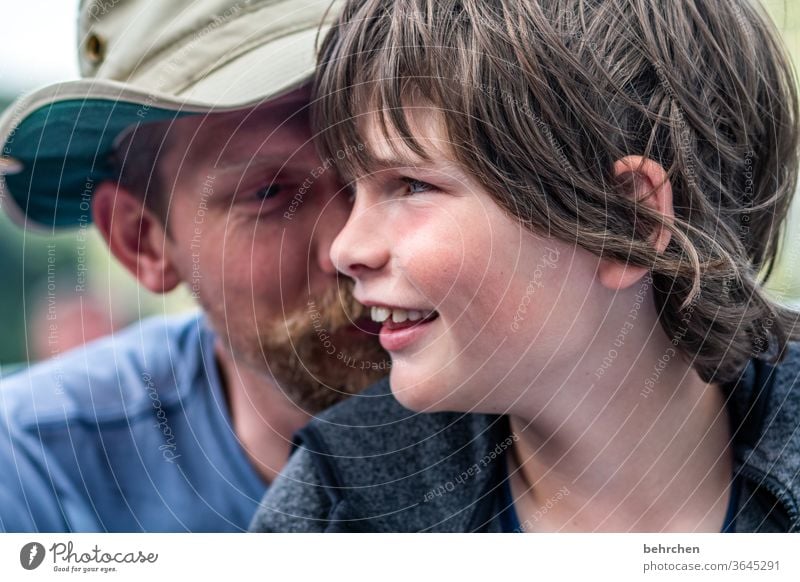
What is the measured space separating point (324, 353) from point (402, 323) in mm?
130

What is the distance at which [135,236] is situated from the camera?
68 centimetres

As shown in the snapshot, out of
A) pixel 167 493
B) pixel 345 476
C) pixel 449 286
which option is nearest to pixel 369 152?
pixel 449 286

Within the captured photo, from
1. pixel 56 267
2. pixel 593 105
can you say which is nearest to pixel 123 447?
pixel 56 267

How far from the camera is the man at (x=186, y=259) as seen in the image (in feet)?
1.94

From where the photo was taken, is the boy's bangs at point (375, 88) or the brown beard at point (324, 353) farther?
the brown beard at point (324, 353)

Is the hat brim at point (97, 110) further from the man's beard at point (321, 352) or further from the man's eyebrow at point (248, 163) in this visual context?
the man's beard at point (321, 352)

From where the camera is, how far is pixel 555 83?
49cm

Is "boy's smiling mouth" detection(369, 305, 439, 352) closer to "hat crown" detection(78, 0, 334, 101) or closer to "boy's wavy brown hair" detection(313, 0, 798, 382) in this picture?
"boy's wavy brown hair" detection(313, 0, 798, 382)

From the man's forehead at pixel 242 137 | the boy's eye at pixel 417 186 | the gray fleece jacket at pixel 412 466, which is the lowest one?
the gray fleece jacket at pixel 412 466

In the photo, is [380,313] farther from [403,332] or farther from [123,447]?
[123,447]

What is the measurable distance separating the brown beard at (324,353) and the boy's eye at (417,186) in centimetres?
13

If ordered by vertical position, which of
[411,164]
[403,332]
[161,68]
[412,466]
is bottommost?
[412,466]

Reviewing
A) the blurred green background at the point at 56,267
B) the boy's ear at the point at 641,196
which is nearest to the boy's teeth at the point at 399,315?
the boy's ear at the point at 641,196

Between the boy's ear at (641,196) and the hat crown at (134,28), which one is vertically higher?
the hat crown at (134,28)
